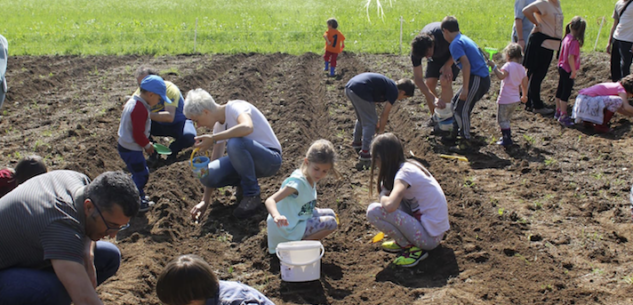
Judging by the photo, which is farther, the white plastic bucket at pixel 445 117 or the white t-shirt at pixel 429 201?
the white plastic bucket at pixel 445 117

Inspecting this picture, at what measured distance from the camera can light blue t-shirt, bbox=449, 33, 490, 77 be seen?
702 centimetres

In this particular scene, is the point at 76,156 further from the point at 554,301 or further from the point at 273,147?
the point at 554,301

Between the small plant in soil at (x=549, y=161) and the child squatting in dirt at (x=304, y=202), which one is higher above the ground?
the child squatting in dirt at (x=304, y=202)

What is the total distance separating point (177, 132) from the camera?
24.0ft

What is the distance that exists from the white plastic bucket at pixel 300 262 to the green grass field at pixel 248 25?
40.3 ft

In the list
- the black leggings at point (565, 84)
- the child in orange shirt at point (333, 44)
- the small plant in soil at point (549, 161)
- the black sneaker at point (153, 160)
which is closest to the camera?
the small plant in soil at point (549, 161)

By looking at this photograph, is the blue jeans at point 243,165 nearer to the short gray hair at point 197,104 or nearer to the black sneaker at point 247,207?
the black sneaker at point 247,207

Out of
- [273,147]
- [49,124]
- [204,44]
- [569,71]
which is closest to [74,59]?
[204,44]

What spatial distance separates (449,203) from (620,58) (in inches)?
218

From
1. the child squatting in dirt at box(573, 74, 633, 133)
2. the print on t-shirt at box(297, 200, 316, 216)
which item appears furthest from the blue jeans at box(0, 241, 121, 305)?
the child squatting in dirt at box(573, 74, 633, 133)

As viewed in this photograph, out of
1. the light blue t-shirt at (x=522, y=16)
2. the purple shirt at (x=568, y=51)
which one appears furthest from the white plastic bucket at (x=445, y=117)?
the light blue t-shirt at (x=522, y=16)

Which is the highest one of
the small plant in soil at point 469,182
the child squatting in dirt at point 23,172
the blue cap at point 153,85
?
the blue cap at point 153,85

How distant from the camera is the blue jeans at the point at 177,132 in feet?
23.9

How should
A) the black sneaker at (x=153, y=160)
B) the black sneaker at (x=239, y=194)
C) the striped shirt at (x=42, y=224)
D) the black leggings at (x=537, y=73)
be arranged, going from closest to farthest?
the striped shirt at (x=42, y=224), the black sneaker at (x=239, y=194), the black sneaker at (x=153, y=160), the black leggings at (x=537, y=73)
